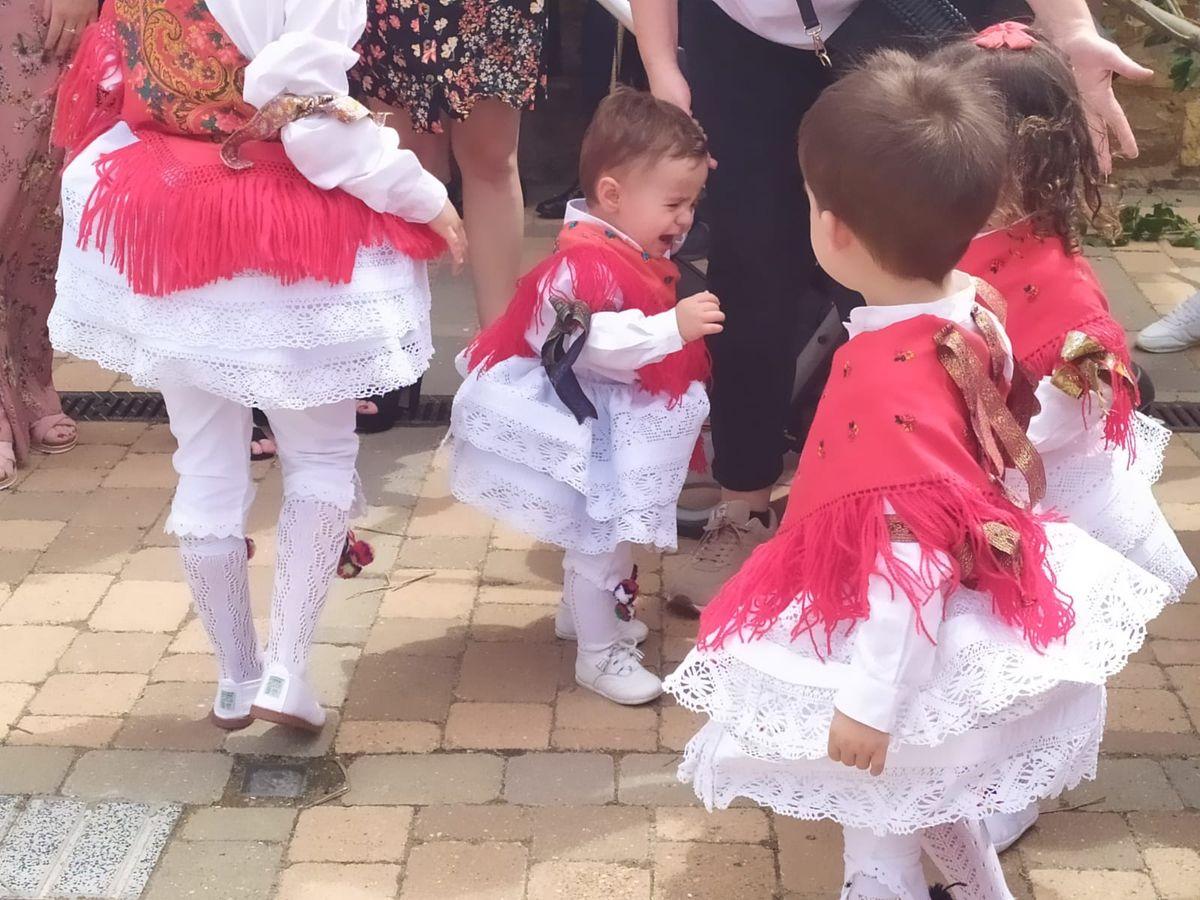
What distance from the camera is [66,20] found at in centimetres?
347

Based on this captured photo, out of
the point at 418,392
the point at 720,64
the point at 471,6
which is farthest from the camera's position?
the point at 418,392

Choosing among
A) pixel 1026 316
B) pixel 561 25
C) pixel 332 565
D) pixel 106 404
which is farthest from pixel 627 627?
pixel 561 25

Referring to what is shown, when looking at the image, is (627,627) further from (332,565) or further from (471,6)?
(471,6)

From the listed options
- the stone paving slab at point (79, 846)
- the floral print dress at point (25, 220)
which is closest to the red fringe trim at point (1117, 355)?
the stone paving slab at point (79, 846)

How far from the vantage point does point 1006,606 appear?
182cm

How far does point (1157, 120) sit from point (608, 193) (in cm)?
426

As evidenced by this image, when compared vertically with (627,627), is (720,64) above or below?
above

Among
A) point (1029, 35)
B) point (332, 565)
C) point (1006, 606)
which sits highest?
point (1029, 35)

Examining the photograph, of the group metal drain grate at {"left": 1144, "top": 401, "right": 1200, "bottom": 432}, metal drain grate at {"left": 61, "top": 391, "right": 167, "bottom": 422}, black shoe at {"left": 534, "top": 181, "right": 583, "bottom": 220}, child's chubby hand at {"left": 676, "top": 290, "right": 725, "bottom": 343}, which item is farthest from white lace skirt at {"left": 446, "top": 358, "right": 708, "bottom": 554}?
black shoe at {"left": 534, "top": 181, "right": 583, "bottom": 220}

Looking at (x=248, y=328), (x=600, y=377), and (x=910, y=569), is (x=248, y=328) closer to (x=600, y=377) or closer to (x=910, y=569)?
(x=600, y=377)

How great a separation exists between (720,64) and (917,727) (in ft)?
5.31

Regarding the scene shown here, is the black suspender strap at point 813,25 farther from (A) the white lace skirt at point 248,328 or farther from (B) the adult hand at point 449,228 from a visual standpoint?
(A) the white lace skirt at point 248,328

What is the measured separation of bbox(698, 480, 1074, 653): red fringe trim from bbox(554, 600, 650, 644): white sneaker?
111 centimetres

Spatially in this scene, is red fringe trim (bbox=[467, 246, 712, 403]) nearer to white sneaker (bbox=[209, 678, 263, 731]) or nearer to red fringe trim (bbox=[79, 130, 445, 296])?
red fringe trim (bbox=[79, 130, 445, 296])
